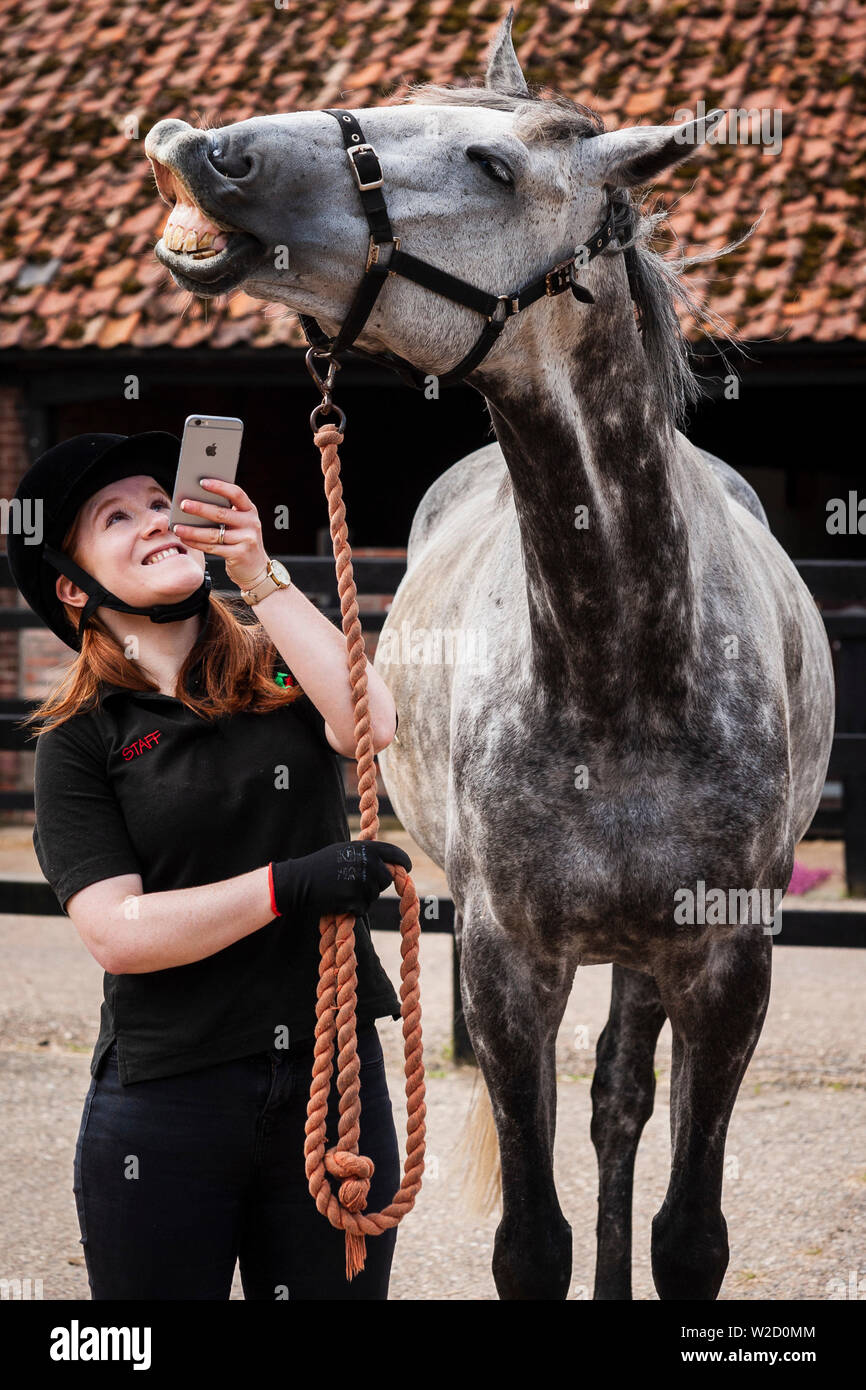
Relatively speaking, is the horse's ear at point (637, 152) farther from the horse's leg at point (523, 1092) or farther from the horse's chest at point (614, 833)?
the horse's leg at point (523, 1092)

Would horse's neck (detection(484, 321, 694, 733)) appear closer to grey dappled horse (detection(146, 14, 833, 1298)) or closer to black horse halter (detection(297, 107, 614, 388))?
grey dappled horse (detection(146, 14, 833, 1298))

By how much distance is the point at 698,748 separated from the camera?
92.4 inches

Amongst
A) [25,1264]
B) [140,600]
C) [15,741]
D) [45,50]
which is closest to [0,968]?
[15,741]

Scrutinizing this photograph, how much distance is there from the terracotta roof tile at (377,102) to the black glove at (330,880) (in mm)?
5891

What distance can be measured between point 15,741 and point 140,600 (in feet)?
11.9

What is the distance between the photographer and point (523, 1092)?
252 cm

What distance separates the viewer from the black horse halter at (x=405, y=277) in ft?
5.90

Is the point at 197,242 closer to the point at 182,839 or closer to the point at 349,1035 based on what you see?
the point at 182,839

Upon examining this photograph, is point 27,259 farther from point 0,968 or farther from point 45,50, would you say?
point 0,968

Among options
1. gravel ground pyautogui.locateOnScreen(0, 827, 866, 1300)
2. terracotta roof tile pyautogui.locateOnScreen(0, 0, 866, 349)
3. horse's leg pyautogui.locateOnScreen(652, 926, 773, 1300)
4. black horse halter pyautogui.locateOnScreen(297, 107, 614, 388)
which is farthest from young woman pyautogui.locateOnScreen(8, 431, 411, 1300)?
terracotta roof tile pyautogui.locateOnScreen(0, 0, 866, 349)

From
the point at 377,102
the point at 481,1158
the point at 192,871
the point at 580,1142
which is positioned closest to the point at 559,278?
the point at 192,871

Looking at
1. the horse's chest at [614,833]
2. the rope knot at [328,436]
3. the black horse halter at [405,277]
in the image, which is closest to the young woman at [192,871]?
the rope knot at [328,436]

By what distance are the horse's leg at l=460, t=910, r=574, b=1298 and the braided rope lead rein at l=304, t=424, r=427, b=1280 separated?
0.57m

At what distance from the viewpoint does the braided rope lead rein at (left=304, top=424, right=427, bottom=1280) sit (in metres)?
1.84
